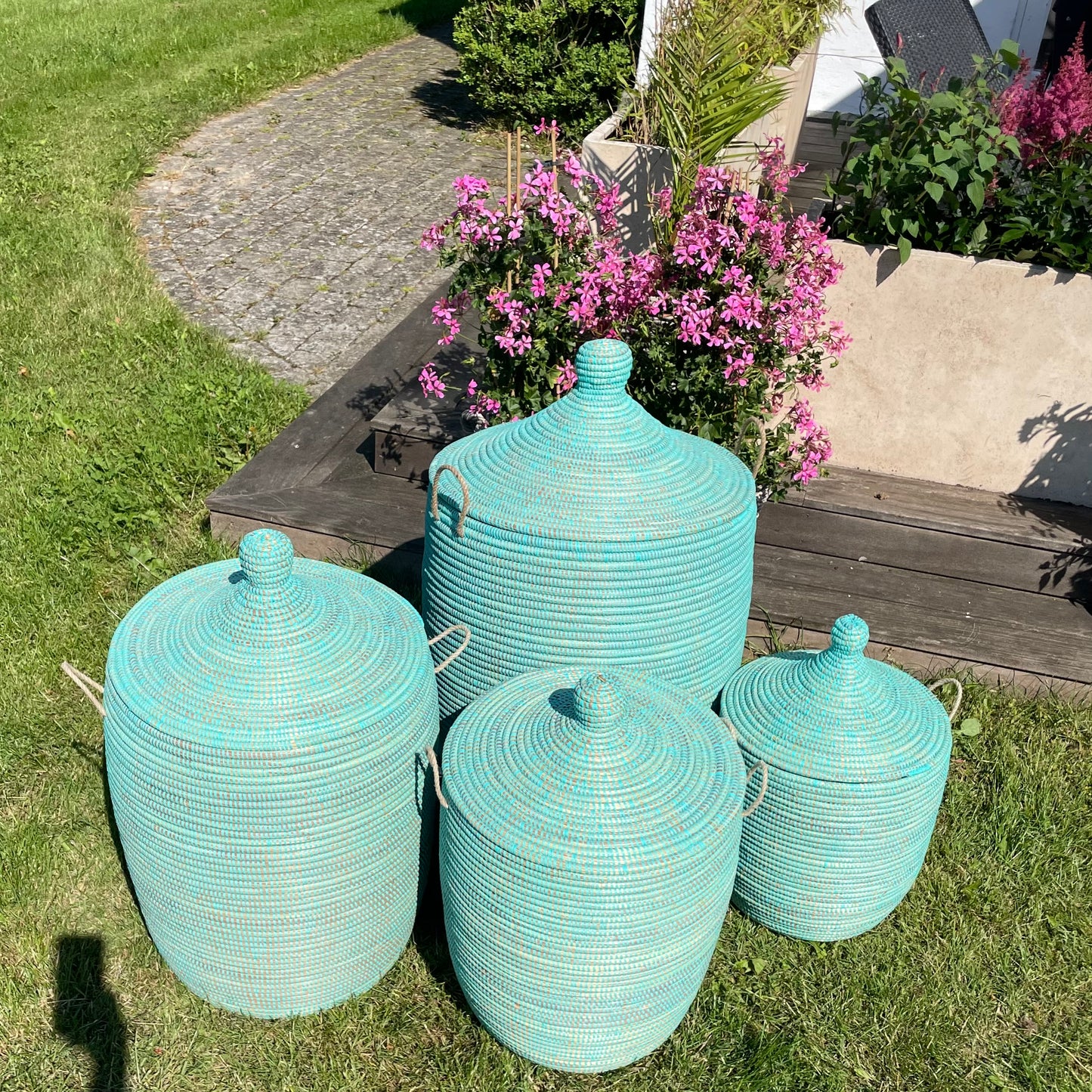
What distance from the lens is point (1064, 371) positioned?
13.6ft

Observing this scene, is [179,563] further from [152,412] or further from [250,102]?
[250,102]

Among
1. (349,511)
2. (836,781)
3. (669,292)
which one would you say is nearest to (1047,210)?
(669,292)

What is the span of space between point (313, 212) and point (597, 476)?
6165 millimetres

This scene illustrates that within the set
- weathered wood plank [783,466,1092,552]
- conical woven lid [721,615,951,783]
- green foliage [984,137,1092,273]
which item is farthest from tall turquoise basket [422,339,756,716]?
green foliage [984,137,1092,273]

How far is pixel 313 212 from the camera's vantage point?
8.18 meters

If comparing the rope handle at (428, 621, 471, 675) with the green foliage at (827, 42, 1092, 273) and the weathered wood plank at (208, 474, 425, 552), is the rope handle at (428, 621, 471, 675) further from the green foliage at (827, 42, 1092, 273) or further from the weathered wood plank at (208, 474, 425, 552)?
the green foliage at (827, 42, 1092, 273)

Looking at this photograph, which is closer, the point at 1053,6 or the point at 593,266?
the point at 593,266

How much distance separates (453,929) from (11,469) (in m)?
3.55

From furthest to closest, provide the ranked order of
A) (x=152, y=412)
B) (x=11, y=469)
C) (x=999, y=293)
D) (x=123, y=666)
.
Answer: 1. (x=152, y=412)
2. (x=11, y=469)
3. (x=999, y=293)
4. (x=123, y=666)

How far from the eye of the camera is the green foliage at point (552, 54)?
9102 millimetres

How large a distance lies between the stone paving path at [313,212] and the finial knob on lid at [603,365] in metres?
3.31

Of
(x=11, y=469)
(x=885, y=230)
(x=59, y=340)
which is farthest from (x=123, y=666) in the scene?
(x=59, y=340)

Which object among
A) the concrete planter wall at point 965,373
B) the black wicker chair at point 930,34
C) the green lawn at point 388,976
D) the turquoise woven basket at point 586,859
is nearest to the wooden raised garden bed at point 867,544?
the concrete planter wall at point 965,373

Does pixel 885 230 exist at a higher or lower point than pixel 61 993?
higher
